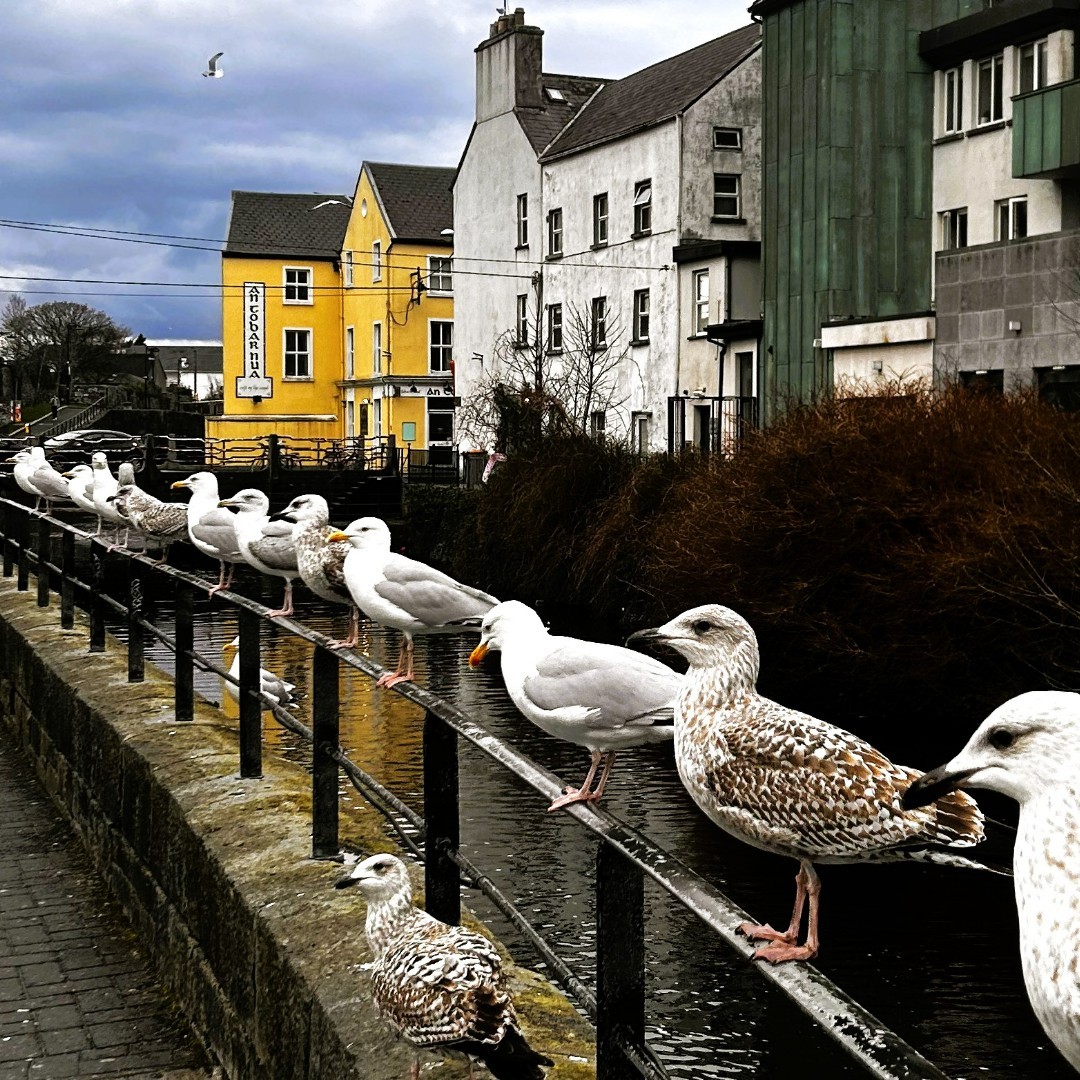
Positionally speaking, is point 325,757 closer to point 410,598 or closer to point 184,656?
point 184,656

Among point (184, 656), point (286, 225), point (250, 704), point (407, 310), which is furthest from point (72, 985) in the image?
point (286, 225)

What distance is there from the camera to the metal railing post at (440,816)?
3.81 m

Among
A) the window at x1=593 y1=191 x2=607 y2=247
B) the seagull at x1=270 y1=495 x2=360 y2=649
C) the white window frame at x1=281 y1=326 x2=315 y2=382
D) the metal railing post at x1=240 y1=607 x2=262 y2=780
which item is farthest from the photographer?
the white window frame at x1=281 y1=326 x2=315 y2=382

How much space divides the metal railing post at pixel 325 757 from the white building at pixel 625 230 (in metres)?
27.6

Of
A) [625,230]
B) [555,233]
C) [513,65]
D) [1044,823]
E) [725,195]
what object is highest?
[513,65]

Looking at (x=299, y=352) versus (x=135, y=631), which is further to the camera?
(x=299, y=352)

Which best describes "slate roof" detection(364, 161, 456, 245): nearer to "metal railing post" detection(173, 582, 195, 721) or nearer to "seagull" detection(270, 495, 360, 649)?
"seagull" detection(270, 495, 360, 649)

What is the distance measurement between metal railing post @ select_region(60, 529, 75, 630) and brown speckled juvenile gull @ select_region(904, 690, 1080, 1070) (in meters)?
8.19

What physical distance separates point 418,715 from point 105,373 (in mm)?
84885

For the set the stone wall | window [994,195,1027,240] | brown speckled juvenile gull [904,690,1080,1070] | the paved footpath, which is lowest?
the paved footpath

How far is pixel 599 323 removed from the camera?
41.7m

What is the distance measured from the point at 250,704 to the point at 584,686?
114 centimetres

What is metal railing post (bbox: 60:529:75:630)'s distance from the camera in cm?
989

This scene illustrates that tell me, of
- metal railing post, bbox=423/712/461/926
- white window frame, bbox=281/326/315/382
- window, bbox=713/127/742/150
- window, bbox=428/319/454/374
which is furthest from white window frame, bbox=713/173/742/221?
metal railing post, bbox=423/712/461/926
